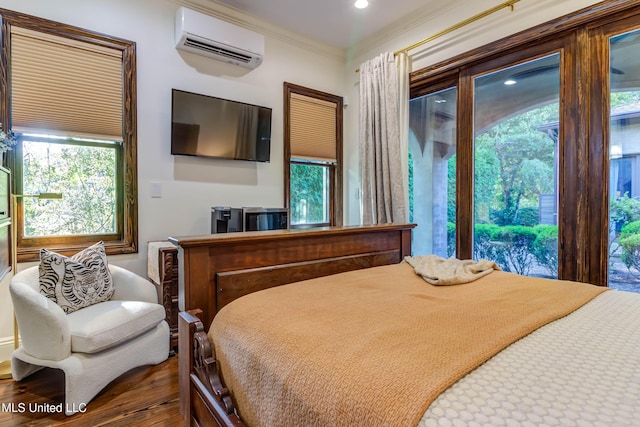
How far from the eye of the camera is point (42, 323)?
5.71ft

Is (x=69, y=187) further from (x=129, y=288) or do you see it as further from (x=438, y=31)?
(x=438, y=31)

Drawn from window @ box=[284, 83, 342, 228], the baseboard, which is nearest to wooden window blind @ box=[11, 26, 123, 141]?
the baseboard

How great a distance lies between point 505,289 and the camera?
141 centimetres

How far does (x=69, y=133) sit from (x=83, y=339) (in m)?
1.58

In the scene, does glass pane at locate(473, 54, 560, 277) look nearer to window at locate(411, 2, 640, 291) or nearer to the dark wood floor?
window at locate(411, 2, 640, 291)

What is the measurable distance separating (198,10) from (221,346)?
3.05 metres

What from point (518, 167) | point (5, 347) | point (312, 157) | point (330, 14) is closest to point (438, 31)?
point (330, 14)

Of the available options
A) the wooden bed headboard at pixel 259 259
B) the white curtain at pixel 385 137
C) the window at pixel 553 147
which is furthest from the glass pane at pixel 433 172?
the wooden bed headboard at pixel 259 259

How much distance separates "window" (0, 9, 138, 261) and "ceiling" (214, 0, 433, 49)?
4.13 ft

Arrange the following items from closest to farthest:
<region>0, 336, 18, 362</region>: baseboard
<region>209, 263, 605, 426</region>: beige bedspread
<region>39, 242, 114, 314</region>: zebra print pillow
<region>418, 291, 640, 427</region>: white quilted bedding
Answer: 1. <region>418, 291, 640, 427</region>: white quilted bedding
2. <region>209, 263, 605, 426</region>: beige bedspread
3. <region>39, 242, 114, 314</region>: zebra print pillow
4. <region>0, 336, 18, 362</region>: baseboard

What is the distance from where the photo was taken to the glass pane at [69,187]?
2.46m

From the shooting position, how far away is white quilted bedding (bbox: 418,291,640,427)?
588mm

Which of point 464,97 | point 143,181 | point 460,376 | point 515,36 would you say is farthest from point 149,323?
point 515,36

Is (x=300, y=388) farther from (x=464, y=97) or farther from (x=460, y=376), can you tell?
(x=464, y=97)
